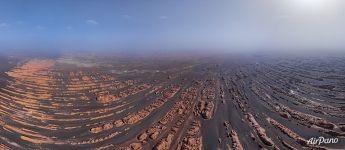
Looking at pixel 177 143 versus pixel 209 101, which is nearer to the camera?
pixel 177 143

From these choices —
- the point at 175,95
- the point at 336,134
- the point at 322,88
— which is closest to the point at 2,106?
the point at 175,95

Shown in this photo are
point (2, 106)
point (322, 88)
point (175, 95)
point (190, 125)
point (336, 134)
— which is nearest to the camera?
point (336, 134)

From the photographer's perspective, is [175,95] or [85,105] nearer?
[85,105]

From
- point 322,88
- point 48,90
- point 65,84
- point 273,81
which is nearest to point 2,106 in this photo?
point 48,90

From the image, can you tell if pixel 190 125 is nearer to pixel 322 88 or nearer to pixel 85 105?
pixel 85 105

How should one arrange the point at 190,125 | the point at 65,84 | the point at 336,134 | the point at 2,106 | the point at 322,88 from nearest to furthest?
the point at 336,134, the point at 190,125, the point at 2,106, the point at 322,88, the point at 65,84

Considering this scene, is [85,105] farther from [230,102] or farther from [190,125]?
[230,102]
